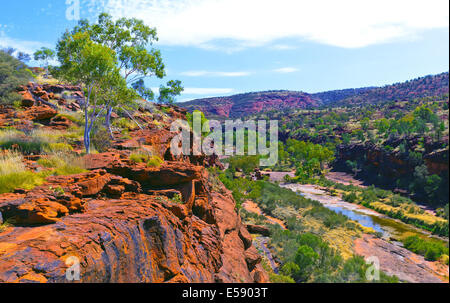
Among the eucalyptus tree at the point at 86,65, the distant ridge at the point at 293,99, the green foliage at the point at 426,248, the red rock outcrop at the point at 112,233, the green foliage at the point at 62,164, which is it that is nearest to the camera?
the red rock outcrop at the point at 112,233

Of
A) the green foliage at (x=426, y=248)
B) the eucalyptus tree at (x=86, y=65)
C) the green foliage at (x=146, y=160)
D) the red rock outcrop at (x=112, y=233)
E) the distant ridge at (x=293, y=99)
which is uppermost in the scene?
the distant ridge at (x=293, y=99)

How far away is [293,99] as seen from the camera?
7441 inches

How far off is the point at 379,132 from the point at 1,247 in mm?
65552

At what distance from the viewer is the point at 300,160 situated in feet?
222

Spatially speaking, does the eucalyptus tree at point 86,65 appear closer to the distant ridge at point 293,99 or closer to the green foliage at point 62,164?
the green foliage at point 62,164

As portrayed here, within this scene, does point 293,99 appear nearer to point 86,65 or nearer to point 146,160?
point 86,65

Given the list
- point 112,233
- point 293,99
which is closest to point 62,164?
point 112,233

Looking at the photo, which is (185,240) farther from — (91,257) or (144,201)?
(91,257)

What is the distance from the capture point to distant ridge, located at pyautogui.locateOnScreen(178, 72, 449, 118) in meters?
102

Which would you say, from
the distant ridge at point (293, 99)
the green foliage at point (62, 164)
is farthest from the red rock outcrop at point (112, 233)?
the distant ridge at point (293, 99)

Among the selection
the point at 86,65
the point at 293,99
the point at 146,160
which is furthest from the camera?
the point at 293,99

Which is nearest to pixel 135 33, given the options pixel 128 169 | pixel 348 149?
pixel 128 169

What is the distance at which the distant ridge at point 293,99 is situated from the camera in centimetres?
10161

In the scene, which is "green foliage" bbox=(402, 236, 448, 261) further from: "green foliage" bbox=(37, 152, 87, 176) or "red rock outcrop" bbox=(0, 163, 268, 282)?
"green foliage" bbox=(37, 152, 87, 176)
